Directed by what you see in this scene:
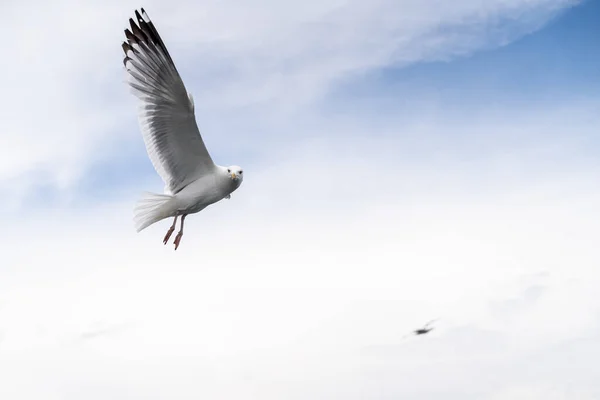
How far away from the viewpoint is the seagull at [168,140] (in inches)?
669

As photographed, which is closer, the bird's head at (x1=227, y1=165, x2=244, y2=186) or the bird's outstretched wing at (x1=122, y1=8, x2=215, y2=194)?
the bird's outstretched wing at (x1=122, y1=8, x2=215, y2=194)

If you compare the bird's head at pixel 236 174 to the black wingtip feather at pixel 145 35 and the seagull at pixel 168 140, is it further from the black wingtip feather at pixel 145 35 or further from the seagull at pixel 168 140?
the black wingtip feather at pixel 145 35

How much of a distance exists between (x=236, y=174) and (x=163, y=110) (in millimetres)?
1862

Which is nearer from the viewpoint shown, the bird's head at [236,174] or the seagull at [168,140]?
the seagull at [168,140]

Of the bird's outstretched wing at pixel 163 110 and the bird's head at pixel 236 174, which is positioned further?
the bird's head at pixel 236 174

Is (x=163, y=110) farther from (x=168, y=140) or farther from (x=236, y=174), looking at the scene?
(x=236, y=174)

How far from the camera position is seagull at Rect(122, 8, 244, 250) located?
17000 millimetres

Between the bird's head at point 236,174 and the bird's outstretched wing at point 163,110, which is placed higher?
the bird's outstretched wing at point 163,110

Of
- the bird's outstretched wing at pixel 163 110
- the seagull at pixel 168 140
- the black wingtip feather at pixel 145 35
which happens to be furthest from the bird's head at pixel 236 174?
the black wingtip feather at pixel 145 35

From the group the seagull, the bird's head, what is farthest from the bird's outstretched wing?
the bird's head

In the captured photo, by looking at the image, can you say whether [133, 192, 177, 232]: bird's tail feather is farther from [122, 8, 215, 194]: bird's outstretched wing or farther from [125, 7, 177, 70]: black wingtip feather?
[125, 7, 177, 70]: black wingtip feather

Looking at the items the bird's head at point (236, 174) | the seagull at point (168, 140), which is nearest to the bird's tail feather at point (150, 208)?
the seagull at point (168, 140)

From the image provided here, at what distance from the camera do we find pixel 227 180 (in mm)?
17672

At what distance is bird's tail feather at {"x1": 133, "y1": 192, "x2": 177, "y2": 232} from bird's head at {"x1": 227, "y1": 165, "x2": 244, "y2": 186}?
1252mm
